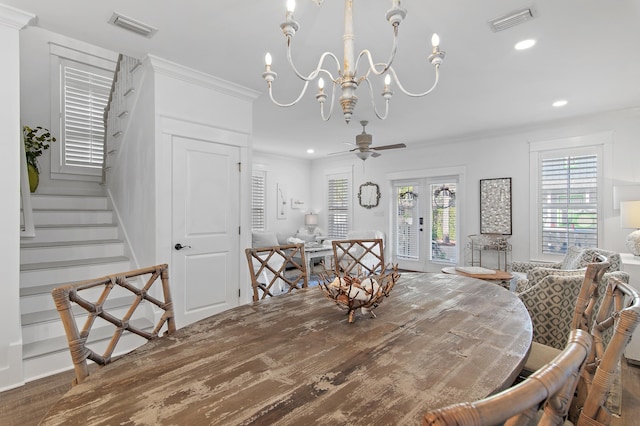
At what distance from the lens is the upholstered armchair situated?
8.23 feet

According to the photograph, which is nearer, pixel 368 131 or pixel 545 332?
pixel 545 332

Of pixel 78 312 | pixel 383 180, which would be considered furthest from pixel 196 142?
pixel 383 180

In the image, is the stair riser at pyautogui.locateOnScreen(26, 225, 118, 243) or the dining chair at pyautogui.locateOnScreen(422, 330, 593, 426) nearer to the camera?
the dining chair at pyautogui.locateOnScreen(422, 330, 593, 426)

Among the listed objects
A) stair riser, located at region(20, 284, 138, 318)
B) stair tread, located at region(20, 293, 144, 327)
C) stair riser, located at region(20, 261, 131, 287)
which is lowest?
stair tread, located at region(20, 293, 144, 327)

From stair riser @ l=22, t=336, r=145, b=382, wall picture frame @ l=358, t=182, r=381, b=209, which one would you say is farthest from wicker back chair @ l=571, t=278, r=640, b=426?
wall picture frame @ l=358, t=182, r=381, b=209

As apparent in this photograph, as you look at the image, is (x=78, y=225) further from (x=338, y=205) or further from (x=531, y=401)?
(x=338, y=205)

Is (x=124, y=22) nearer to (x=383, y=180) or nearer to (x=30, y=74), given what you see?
(x=30, y=74)

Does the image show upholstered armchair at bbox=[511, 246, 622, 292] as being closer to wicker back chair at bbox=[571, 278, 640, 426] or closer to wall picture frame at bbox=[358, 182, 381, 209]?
wicker back chair at bbox=[571, 278, 640, 426]

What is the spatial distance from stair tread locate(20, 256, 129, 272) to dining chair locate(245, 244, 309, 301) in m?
1.48

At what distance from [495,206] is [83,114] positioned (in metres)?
6.59

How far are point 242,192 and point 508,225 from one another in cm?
435

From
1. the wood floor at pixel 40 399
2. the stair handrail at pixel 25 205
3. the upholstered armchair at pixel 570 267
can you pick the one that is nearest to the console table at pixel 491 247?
the upholstered armchair at pixel 570 267

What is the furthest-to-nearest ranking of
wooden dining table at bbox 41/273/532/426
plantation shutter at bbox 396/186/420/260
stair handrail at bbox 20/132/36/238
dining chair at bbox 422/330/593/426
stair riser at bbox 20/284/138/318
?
1. plantation shutter at bbox 396/186/420/260
2. stair riser at bbox 20/284/138/318
3. stair handrail at bbox 20/132/36/238
4. wooden dining table at bbox 41/273/532/426
5. dining chair at bbox 422/330/593/426

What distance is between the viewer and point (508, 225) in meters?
5.38
